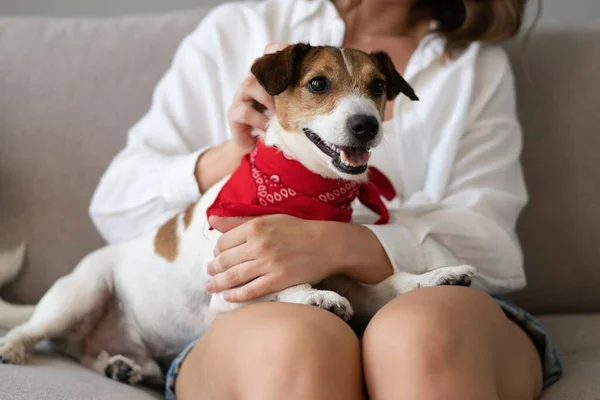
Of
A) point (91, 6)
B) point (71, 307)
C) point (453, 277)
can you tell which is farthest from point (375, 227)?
point (91, 6)

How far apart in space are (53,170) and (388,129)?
84 cm

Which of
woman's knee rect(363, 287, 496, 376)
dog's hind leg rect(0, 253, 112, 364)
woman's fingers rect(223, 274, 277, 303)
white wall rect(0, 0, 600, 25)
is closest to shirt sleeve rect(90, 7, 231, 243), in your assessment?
dog's hind leg rect(0, 253, 112, 364)

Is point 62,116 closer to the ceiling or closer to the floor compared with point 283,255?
closer to the ceiling

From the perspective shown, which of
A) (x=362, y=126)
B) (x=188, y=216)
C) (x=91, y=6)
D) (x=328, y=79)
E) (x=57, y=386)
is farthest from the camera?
(x=91, y=6)

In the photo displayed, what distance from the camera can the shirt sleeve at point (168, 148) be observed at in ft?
4.86

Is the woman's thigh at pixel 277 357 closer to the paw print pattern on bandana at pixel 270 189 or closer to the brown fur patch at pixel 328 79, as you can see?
the paw print pattern on bandana at pixel 270 189

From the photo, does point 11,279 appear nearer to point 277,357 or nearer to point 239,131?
point 239,131

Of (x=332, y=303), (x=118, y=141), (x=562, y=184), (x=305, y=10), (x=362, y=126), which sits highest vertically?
(x=305, y=10)

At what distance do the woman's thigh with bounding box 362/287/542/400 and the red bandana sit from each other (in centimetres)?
29

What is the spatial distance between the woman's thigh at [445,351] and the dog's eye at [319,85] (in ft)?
1.43

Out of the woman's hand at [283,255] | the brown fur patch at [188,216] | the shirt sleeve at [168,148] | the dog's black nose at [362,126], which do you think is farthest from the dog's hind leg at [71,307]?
the dog's black nose at [362,126]

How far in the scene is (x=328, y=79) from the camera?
1.29 meters

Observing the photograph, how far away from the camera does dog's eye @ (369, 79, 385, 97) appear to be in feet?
4.35

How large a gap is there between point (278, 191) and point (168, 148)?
41 centimetres
